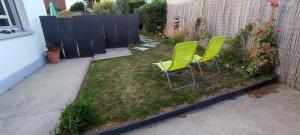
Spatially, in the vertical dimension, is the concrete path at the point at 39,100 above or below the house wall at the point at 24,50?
below

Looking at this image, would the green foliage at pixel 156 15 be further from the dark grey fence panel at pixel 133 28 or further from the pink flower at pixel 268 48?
the pink flower at pixel 268 48

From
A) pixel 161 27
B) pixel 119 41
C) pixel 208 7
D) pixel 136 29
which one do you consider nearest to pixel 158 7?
pixel 161 27

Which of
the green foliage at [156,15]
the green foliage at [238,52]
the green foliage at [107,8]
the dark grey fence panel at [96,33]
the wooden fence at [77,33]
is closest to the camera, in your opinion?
the green foliage at [238,52]

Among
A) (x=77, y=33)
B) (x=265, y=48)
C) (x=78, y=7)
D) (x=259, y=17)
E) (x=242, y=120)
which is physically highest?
(x=78, y=7)

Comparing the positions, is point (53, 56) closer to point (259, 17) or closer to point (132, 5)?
point (259, 17)

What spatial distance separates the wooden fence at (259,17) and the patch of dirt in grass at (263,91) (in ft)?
1.01

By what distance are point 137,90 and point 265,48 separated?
271cm

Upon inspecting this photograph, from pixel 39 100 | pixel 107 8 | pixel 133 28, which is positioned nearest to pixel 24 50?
pixel 39 100

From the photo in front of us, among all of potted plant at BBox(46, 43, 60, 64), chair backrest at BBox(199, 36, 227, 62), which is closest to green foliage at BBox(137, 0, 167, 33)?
potted plant at BBox(46, 43, 60, 64)

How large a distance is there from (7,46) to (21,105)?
1.75 metres

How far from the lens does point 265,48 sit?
3.35 metres

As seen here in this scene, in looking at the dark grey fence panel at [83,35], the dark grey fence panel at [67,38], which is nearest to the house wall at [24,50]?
the dark grey fence panel at [67,38]

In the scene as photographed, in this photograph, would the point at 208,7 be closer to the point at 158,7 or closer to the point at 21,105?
the point at 158,7

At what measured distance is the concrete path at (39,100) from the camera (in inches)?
98.0
